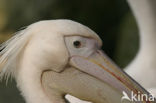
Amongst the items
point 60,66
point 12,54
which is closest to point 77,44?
point 60,66

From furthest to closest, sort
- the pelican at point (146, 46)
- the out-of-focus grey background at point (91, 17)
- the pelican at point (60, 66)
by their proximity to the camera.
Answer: the out-of-focus grey background at point (91, 17) → the pelican at point (146, 46) → the pelican at point (60, 66)

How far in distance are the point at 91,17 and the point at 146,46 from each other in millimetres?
2312

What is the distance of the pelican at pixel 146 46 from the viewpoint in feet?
12.6

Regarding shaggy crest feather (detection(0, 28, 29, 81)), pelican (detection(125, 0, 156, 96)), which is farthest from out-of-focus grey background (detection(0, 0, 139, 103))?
shaggy crest feather (detection(0, 28, 29, 81))

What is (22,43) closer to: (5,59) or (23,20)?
(5,59)

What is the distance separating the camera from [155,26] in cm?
395

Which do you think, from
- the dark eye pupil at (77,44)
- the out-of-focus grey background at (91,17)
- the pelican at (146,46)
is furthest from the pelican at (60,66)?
the out-of-focus grey background at (91,17)

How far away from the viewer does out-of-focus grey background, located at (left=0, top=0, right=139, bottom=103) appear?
6.03 meters

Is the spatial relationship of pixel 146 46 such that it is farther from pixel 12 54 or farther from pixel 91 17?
pixel 91 17

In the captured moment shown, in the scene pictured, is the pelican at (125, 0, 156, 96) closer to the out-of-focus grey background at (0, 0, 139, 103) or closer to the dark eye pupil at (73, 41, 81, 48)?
the dark eye pupil at (73, 41, 81, 48)

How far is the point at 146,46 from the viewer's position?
13.2ft

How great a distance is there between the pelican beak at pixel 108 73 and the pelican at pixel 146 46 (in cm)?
131

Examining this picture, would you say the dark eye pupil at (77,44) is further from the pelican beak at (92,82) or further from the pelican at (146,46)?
the pelican at (146,46)

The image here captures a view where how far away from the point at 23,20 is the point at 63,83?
11.9ft
